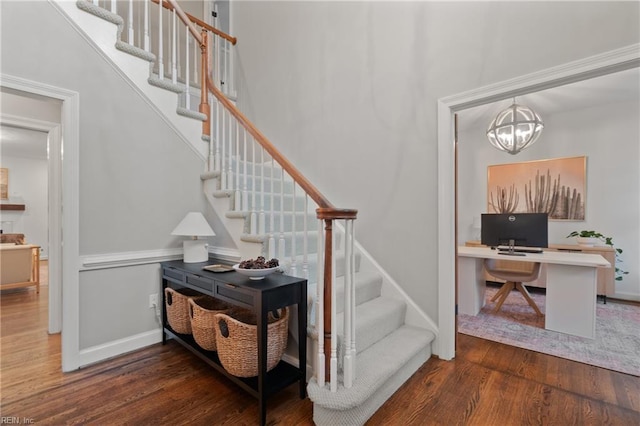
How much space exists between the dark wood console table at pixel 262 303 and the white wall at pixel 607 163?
4209mm

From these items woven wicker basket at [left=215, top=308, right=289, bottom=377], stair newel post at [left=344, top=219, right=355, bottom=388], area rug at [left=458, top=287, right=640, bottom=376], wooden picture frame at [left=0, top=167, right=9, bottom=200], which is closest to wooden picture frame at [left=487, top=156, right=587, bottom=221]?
area rug at [left=458, top=287, right=640, bottom=376]

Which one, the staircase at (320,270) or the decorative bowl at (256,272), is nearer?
the staircase at (320,270)

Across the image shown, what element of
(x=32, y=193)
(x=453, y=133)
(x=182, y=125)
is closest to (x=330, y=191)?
(x=453, y=133)

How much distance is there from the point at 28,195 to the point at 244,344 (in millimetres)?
9165

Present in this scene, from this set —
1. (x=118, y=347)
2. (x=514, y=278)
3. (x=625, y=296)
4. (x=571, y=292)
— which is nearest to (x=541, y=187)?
(x=625, y=296)

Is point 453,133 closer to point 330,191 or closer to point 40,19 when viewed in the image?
point 330,191

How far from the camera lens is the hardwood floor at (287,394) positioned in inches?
66.6

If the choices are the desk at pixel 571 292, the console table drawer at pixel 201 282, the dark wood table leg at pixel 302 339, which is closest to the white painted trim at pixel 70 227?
the console table drawer at pixel 201 282

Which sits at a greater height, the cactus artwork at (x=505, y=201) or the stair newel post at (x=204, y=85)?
the stair newel post at (x=204, y=85)

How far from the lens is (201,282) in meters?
2.12

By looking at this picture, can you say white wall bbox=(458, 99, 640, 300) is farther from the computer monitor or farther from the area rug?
the computer monitor

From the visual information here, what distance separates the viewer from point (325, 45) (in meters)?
3.30

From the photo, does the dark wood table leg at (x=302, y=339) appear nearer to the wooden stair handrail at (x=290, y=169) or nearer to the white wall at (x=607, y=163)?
the wooden stair handrail at (x=290, y=169)

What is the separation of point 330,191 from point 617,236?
4.21 metres
